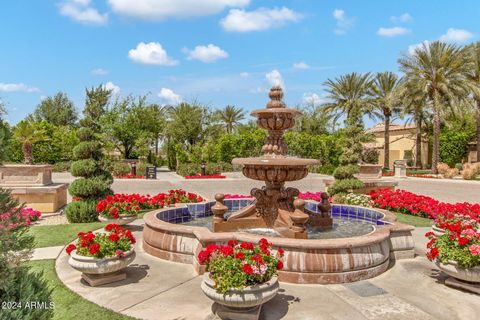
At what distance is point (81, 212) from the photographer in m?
11.6

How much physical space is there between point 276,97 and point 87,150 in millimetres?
6899

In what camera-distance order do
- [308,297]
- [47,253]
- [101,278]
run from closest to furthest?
[308,297] < [101,278] < [47,253]

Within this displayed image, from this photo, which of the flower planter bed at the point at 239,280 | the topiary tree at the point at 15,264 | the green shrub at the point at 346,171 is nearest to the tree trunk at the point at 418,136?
the green shrub at the point at 346,171

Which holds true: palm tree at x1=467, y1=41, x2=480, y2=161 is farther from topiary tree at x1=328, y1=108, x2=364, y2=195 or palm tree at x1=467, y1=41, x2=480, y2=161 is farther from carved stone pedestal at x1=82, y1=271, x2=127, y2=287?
carved stone pedestal at x1=82, y1=271, x2=127, y2=287

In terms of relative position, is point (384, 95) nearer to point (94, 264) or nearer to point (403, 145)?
point (403, 145)

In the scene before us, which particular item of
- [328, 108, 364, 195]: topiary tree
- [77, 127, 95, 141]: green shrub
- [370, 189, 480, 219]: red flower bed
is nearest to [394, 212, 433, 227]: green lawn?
[370, 189, 480, 219]: red flower bed

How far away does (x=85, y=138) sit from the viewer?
12.1 meters

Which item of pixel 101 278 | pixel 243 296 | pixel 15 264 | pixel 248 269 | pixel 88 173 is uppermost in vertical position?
pixel 88 173

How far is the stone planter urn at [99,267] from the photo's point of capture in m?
5.95

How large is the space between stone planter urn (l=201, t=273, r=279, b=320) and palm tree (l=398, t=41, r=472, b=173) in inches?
1276

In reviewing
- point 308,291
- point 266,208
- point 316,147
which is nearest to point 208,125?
point 316,147

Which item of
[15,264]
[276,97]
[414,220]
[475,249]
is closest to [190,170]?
[414,220]

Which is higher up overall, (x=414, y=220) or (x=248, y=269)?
(x=248, y=269)

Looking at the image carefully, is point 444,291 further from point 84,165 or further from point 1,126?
point 84,165
